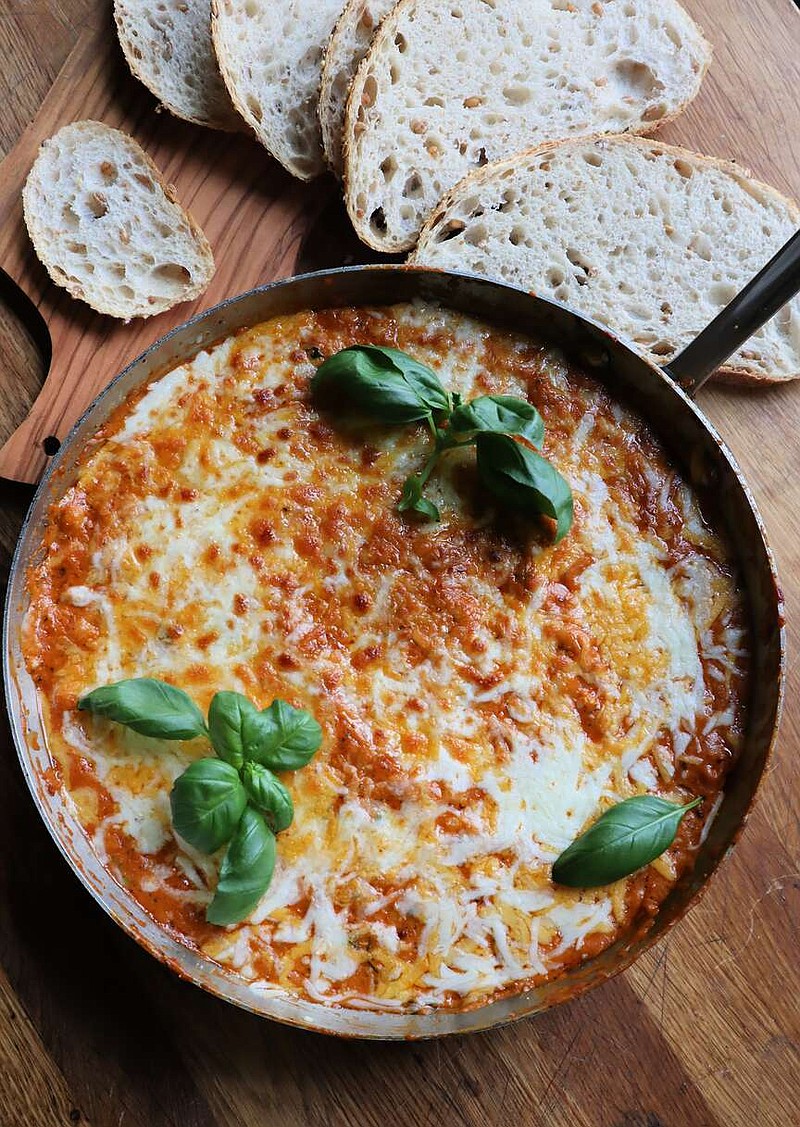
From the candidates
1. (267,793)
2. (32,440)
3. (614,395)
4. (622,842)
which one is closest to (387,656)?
(267,793)

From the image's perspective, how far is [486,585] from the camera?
2.94m

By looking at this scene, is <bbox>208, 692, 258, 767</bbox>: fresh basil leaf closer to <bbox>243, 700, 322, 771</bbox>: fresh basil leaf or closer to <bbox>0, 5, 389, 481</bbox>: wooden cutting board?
<bbox>243, 700, 322, 771</bbox>: fresh basil leaf

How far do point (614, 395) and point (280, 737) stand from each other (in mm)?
1415

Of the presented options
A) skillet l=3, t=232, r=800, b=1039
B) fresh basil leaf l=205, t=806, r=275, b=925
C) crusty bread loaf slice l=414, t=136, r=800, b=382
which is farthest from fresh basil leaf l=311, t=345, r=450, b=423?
fresh basil leaf l=205, t=806, r=275, b=925

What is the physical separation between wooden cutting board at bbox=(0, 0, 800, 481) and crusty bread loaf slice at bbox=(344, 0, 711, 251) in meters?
0.24

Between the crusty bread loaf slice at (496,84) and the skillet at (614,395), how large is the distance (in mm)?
467

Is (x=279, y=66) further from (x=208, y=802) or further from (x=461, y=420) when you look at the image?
(x=208, y=802)

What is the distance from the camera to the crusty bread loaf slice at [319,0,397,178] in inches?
133

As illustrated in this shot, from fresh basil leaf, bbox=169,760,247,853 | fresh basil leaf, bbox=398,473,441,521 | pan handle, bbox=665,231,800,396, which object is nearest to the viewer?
fresh basil leaf, bbox=169,760,247,853

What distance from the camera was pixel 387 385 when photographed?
2.79m

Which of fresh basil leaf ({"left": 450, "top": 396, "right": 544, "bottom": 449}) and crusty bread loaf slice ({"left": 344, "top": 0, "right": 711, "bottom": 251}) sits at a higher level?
crusty bread loaf slice ({"left": 344, "top": 0, "right": 711, "bottom": 251})

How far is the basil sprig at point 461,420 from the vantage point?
2.76m

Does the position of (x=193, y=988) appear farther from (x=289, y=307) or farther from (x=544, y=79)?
(x=544, y=79)

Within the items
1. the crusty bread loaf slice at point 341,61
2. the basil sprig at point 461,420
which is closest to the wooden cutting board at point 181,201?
the crusty bread loaf slice at point 341,61
